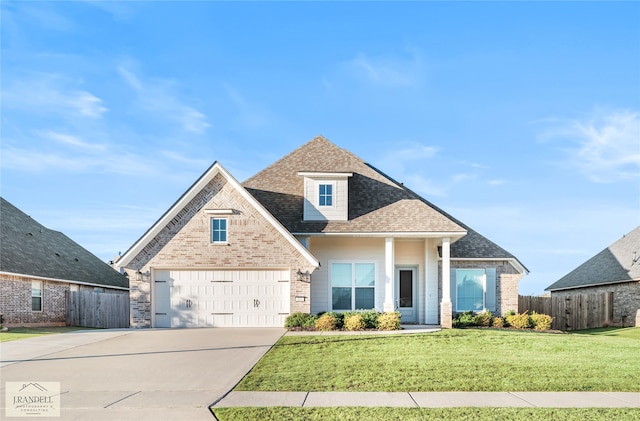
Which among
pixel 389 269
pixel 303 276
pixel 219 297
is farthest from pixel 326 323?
pixel 219 297

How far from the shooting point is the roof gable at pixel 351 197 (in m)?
23.4

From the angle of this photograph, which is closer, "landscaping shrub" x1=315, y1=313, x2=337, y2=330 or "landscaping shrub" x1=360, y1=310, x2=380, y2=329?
"landscaping shrub" x1=315, y1=313, x2=337, y2=330

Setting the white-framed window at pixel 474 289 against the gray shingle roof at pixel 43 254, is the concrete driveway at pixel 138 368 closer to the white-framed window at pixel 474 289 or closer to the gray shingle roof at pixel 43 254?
the white-framed window at pixel 474 289

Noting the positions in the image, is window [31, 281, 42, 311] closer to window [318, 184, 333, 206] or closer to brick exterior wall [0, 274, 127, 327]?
Result: brick exterior wall [0, 274, 127, 327]

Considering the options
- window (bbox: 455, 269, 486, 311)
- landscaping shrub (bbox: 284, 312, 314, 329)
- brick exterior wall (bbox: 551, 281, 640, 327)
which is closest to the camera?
landscaping shrub (bbox: 284, 312, 314, 329)

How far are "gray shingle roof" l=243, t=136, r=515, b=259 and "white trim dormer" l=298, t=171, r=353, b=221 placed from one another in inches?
12.9

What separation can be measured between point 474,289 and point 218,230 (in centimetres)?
1135

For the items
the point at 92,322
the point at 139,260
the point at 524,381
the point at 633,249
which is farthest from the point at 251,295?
the point at 633,249

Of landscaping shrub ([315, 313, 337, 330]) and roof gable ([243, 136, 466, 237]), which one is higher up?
roof gable ([243, 136, 466, 237])

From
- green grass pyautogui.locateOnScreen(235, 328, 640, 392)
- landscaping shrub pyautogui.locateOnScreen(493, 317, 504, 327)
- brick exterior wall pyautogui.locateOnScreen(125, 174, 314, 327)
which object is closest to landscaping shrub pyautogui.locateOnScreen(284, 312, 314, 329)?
brick exterior wall pyautogui.locateOnScreen(125, 174, 314, 327)

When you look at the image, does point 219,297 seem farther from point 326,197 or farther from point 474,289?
point 474,289

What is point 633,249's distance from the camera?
3156 cm

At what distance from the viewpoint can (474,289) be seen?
83.0 ft

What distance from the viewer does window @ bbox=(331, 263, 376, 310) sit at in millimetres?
24156
